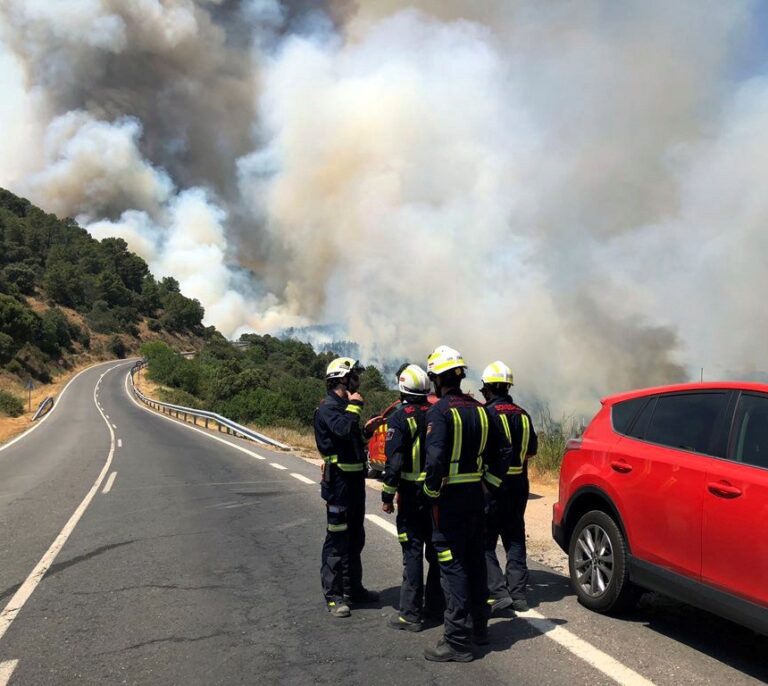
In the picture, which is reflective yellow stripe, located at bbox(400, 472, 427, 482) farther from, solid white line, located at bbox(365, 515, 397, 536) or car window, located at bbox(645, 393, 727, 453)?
solid white line, located at bbox(365, 515, 397, 536)

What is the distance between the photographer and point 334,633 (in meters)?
4.11

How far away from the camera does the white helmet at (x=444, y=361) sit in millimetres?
3828

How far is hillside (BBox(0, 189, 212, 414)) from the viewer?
69625 millimetres

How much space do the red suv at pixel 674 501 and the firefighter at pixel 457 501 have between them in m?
1.03

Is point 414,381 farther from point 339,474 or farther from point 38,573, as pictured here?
point 38,573

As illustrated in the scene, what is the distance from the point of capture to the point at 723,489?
3.40 m

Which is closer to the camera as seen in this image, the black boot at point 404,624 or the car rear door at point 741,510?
the car rear door at point 741,510

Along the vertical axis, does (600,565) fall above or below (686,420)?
below

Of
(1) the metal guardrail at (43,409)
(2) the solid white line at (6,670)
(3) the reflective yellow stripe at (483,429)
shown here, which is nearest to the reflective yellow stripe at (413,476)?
(3) the reflective yellow stripe at (483,429)

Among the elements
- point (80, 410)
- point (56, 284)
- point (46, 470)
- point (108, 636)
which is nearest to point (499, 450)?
point (108, 636)

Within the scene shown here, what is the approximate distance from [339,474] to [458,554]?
1.12m

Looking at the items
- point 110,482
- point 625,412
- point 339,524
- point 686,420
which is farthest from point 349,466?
point 110,482

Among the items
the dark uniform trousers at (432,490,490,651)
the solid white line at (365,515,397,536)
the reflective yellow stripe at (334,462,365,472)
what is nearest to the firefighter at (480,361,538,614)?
the dark uniform trousers at (432,490,490,651)

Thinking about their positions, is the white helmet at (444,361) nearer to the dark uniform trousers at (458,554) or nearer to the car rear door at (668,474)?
the dark uniform trousers at (458,554)
